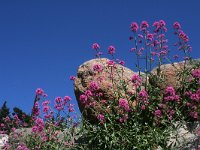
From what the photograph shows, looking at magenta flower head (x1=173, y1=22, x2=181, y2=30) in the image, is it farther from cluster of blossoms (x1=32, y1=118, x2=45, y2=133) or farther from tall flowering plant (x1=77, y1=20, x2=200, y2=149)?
cluster of blossoms (x1=32, y1=118, x2=45, y2=133)

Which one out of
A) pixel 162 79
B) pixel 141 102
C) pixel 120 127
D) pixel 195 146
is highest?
pixel 162 79

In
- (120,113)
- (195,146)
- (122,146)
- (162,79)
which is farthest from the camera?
(162,79)

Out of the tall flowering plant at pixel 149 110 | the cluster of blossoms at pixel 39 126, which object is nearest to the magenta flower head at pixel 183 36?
the tall flowering plant at pixel 149 110

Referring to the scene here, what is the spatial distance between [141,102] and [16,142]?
3895mm

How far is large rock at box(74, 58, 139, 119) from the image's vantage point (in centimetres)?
1013

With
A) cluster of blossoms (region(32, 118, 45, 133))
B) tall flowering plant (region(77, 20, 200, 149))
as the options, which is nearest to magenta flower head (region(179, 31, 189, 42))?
tall flowering plant (region(77, 20, 200, 149))

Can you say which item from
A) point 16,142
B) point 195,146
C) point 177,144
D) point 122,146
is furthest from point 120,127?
point 16,142

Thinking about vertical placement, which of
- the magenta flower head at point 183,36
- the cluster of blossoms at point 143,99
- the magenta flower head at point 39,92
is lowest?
the cluster of blossoms at point 143,99

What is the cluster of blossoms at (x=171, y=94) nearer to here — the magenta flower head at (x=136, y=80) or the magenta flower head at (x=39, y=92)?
the magenta flower head at (x=136, y=80)

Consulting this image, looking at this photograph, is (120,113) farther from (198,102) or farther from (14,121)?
(14,121)

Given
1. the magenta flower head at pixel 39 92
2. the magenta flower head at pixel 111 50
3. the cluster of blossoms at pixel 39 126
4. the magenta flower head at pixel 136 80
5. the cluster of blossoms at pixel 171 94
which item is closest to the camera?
the cluster of blossoms at pixel 171 94

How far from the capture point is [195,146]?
7.79m

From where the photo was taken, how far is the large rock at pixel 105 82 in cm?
1013

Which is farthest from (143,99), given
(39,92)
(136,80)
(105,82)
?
(39,92)
